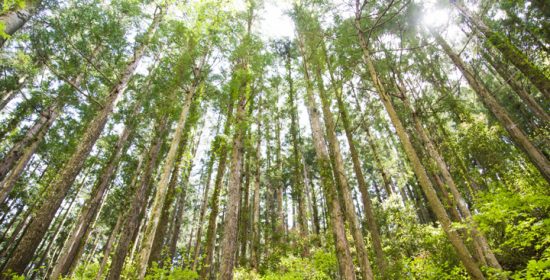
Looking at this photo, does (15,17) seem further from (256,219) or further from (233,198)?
(256,219)

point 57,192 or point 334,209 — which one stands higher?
point 57,192

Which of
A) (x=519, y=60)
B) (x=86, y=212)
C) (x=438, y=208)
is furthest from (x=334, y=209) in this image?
(x=86, y=212)

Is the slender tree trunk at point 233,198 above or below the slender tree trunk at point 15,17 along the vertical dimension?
below

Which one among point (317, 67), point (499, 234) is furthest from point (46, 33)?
point (499, 234)

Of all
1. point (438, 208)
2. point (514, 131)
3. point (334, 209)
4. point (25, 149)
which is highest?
point (25, 149)

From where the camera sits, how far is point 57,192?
7.24m

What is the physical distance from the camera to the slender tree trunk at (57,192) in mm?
6289

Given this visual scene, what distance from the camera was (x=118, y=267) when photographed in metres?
7.62

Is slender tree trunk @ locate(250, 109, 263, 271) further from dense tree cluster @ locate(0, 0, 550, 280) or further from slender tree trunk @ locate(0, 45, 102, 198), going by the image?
slender tree trunk @ locate(0, 45, 102, 198)

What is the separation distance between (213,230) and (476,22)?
1244 cm

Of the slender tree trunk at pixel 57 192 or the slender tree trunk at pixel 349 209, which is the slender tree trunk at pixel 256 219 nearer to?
the slender tree trunk at pixel 349 209

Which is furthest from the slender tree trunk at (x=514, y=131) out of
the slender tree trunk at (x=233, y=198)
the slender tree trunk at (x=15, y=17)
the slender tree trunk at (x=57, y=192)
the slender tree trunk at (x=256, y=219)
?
the slender tree trunk at (x=15, y=17)

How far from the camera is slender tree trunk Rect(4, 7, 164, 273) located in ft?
20.6

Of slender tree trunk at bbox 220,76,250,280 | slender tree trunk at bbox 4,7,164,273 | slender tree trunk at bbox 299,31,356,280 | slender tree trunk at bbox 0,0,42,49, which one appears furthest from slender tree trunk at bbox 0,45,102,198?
slender tree trunk at bbox 299,31,356,280
